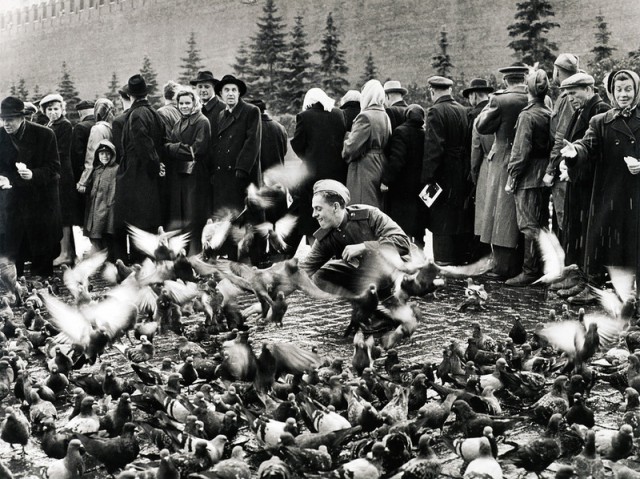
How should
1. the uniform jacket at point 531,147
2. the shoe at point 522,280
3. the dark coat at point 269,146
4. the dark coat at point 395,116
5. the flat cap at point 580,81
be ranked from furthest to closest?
the dark coat at point 269,146 < the dark coat at point 395,116 < the shoe at point 522,280 < the uniform jacket at point 531,147 < the flat cap at point 580,81

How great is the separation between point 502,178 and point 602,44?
6.47m

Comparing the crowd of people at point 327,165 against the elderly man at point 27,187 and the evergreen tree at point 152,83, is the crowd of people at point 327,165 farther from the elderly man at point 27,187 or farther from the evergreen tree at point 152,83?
the evergreen tree at point 152,83

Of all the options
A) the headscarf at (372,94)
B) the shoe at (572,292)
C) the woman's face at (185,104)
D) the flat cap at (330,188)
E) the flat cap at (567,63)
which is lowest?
the shoe at (572,292)

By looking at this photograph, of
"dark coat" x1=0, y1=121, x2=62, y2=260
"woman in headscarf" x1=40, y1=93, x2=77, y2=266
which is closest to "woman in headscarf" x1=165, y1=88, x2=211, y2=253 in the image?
"woman in headscarf" x1=40, y1=93, x2=77, y2=266

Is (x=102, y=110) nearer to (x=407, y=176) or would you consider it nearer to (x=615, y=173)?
(x=407, y=176)

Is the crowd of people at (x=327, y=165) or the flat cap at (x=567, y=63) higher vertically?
the flat cap at (x=567, y=63)

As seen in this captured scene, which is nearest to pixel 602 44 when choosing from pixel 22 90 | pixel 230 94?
pixel 230 94

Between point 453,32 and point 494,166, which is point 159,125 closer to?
point 494,166

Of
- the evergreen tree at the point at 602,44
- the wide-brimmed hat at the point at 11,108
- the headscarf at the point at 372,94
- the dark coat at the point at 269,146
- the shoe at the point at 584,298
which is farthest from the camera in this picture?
the evergreen tree at the point at 602,44

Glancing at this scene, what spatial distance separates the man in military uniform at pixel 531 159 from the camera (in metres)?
10.2

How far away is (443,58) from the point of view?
704 inches

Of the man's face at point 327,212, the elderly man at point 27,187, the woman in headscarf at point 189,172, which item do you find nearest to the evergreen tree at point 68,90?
the woman in headscarf at point 189,172

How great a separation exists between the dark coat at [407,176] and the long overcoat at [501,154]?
1005 millimetres

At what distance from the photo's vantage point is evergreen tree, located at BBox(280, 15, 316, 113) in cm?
1839
